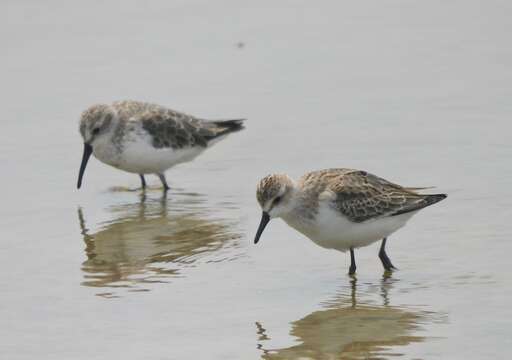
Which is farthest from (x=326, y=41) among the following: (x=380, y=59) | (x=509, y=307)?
(x=509, y=307)

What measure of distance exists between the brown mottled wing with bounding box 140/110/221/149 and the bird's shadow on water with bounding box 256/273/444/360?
5.62 metres

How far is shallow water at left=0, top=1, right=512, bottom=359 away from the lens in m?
11.2

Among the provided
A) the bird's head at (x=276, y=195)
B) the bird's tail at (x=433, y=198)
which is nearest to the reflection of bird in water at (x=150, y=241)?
the bird's head at (x=276, y=195)

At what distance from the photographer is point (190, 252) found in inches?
547

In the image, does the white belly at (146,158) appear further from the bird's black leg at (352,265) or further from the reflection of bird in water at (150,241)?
the bird's black leg at (352,265)

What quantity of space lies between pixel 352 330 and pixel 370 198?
2.20 metres

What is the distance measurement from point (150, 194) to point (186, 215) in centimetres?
151

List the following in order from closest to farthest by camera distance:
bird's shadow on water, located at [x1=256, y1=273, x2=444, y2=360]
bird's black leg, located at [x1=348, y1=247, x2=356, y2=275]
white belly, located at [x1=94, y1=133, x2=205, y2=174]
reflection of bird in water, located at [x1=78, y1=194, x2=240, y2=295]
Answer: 1. bird's shadow on water, located at [x1=256, y1=273, x2=444, y2=360]
2. bird's black leg, located at [x1=348, y1=247, x2=356, y2=275]
3. reflection of bird in water, located at [x1=78, y1=194, x2=240, y2=295]
4. white belly, located at [x1=94, y1=133, x2=205, y2=174]

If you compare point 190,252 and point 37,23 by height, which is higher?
point 37,23

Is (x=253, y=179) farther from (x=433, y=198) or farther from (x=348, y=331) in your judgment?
(x=348, y=331)

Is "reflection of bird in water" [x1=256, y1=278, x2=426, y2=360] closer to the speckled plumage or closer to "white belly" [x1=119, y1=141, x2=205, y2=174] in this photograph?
the speckled plumage

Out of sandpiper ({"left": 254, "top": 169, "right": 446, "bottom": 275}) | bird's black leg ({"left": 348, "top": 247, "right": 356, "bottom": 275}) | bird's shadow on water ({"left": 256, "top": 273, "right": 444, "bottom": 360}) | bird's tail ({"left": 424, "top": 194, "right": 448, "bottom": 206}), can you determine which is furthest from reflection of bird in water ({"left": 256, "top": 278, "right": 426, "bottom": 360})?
bird's tail ({"left": 424, "top": 194, "right": 448, "bottom": 206})

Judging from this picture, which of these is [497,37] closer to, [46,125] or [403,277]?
[46,125]

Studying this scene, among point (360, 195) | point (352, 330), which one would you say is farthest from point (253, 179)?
point (352, 330)
